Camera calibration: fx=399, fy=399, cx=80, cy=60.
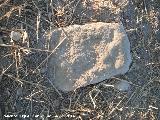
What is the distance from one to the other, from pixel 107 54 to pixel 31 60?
0.54m

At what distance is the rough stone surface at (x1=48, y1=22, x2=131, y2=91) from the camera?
111 inches

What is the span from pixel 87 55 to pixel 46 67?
0.30m

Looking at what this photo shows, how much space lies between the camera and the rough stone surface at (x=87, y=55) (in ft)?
9.24

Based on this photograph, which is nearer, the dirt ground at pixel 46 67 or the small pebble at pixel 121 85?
the dirt ground at pixel 46 67

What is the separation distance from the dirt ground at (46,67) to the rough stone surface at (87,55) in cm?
5

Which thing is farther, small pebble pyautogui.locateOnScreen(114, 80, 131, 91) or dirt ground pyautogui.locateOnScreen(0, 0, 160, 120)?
small pebble pyautogui.locateOnScreen(114, 80, 131, 91)

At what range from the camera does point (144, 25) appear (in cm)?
302

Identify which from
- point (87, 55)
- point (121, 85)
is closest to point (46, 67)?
point (87, 55)

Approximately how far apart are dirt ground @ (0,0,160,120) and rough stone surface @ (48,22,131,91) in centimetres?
5

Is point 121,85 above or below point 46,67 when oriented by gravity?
below

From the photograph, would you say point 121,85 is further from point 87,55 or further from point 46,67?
point 46,67

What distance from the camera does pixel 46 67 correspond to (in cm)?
280

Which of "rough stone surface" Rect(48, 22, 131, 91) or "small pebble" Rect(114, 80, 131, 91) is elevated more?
"rough stone surface" Rect(48, 22, 131, 91)

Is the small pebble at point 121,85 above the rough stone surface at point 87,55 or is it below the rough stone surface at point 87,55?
below
